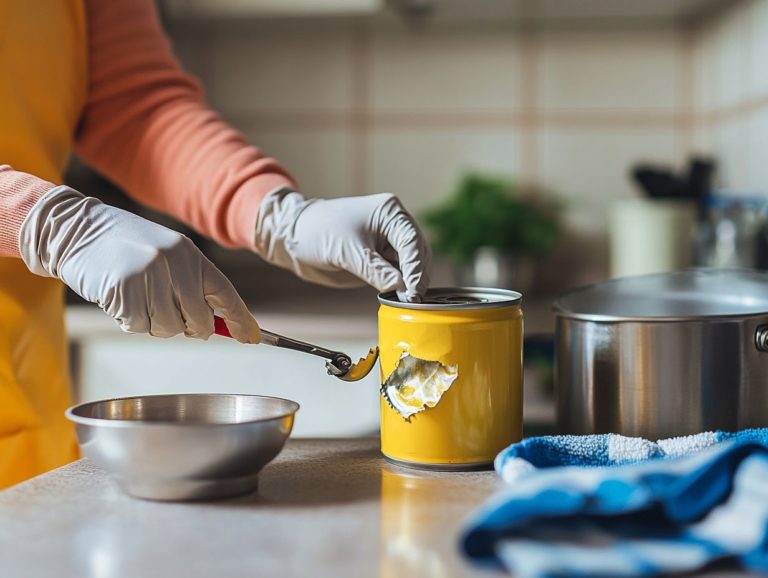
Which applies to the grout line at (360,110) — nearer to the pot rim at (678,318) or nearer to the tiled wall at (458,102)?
the tiled wall at (458,102)

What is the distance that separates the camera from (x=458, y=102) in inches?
86.6

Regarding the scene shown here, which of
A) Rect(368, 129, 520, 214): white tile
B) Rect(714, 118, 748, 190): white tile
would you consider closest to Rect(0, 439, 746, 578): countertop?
Rect(714, 118, 748, 190): white tile

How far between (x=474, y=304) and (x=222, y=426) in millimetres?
205

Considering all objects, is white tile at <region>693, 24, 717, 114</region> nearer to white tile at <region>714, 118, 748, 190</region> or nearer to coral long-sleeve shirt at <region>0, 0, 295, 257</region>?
white tile at <region>714, 118, 748, 190</region>

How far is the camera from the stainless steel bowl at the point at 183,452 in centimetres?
62

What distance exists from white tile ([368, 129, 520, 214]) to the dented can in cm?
150

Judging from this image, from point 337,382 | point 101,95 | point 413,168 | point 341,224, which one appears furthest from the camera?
point 413,168

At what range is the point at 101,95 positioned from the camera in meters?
1.13

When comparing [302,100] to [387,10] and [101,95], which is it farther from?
[101,95]

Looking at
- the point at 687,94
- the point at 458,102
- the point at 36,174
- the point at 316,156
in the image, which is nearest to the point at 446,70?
the point at 458,102

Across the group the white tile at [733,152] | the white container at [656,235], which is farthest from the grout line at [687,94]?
the white container at [656,235]

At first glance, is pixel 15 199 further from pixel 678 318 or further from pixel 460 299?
pixel 678 318

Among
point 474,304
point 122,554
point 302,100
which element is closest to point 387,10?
point 302,100

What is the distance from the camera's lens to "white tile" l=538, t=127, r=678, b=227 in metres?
2.19
